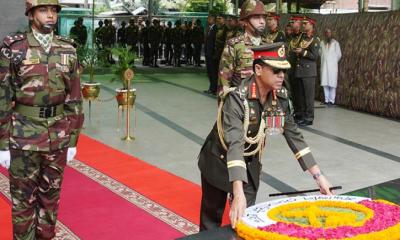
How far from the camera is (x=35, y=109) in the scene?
3.39 metres

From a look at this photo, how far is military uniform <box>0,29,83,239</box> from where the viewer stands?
3.36 m

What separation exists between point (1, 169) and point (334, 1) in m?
8.54

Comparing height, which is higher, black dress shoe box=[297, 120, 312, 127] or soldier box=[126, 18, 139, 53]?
soldier box=[126, 18, 139, 53]

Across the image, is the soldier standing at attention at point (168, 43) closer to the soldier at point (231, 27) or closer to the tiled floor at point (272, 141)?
the tiled floor at point (272, 141)

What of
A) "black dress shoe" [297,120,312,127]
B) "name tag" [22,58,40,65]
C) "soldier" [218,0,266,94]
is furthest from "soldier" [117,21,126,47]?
"name tag" [22,58,40,65]

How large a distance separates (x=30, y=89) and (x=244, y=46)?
7.28 feet

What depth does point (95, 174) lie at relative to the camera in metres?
5.79

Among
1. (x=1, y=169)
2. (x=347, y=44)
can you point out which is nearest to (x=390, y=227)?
(x=1, y=169)

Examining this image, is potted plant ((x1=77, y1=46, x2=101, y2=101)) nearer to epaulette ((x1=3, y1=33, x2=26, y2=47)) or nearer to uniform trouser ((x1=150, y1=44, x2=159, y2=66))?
epaulette ((x1=3, y1=33, x2=26, y2=47))

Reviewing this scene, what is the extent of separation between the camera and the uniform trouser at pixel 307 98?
8.90 metres

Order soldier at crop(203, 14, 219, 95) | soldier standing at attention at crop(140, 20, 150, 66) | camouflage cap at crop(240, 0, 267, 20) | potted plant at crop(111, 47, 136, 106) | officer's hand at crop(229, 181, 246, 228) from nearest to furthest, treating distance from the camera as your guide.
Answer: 1. officer's hand at crop(229, 181, 246, 228)
2. camouflage cap at crop(240, 0, 267, 20)
3. potted plant at crop(111, 47, 136, 106)
4. soldier at crop(203, 14, 219, 95)
5. soldier standing at attention at crop(140, 20, 150, 66)

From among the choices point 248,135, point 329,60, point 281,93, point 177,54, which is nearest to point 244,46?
point 281,93

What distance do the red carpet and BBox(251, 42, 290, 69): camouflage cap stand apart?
5.56ft

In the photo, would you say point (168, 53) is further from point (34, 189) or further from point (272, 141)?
point (34, 189)
